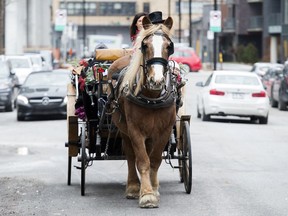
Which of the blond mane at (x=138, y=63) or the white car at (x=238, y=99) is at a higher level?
the blond mane at (x=138, y=63)

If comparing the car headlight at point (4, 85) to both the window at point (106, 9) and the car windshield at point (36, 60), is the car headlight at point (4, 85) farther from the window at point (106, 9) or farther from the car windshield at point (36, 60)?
the window at point (106, 9)

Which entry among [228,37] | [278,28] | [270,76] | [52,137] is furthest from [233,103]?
[228,37]

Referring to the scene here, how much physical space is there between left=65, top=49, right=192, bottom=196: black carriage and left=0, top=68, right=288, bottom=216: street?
0.46m

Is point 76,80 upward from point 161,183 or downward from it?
upward

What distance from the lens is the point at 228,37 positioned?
113062mm

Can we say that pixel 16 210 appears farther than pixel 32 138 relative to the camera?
No

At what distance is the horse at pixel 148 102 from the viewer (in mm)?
11789

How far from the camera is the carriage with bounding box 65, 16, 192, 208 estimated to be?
1314 centimetres

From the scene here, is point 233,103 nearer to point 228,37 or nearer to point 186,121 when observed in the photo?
point 186,121

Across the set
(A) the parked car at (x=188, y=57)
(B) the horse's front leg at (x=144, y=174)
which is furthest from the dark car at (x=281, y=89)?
(A) the parked car at (x=188, y=57)

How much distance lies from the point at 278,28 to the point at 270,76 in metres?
48.9

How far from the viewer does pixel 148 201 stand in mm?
12016

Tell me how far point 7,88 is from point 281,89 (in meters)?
9.62

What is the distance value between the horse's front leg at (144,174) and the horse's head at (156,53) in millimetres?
751
